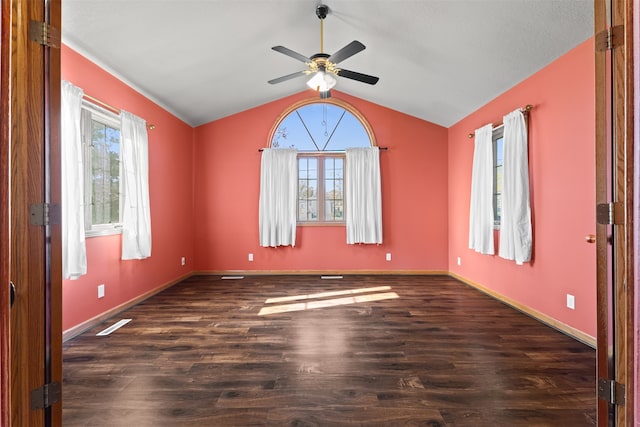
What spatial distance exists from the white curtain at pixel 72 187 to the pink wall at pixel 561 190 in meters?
4.20

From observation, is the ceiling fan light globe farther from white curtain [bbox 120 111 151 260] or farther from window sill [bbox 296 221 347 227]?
window sill [bbox 296 221 347 227]

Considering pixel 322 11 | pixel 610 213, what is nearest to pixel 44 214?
pixel 610 213

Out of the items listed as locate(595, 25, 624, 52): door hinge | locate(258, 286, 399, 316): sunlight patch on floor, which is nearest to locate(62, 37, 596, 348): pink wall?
locate(258, 286, 399, 316): sunlight patch on floor

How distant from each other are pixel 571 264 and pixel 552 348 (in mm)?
794

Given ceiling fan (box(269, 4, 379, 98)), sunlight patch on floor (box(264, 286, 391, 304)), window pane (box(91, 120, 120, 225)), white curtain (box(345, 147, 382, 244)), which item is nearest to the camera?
ceiling fan (box(269, 4, 379, 98))

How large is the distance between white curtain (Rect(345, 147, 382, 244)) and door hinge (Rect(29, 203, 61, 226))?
437cm

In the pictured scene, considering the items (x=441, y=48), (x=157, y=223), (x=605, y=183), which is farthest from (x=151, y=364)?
(x=441, y=48)

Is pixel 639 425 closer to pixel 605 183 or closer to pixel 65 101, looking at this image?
pixel 605 183

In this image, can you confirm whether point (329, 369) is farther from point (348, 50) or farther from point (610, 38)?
point (348, 50)

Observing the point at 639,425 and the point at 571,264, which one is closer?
the point at 639,425

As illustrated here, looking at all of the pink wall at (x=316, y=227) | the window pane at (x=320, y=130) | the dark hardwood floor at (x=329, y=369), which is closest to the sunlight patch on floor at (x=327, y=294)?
the dark hardwood floor at (x=329, y=369)

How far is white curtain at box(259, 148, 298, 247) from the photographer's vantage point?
532cm

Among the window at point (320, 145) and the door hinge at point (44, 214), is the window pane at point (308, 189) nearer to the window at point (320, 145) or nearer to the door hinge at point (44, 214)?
the window at point (320, 145)

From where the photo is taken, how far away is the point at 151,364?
2.29 meters
